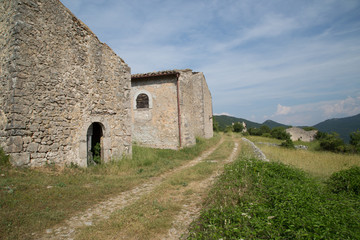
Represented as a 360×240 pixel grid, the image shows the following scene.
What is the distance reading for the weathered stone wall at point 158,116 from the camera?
1343cm

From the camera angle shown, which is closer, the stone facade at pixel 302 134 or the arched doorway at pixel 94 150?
the arched doorway at pixel 94 150

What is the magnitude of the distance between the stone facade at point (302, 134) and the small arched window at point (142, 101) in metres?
28.5

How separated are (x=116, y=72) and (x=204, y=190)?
22.3 feet

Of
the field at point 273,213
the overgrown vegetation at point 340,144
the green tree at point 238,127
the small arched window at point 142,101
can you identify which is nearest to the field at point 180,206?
the field at point 273,213

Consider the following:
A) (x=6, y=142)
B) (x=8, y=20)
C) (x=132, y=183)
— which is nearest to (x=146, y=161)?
(x=132, y=183)

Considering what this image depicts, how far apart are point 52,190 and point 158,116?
892cm

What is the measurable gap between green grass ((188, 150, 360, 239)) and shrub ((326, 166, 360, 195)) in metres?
0.40

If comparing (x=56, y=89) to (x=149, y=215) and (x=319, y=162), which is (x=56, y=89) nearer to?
(x=149, y=215)

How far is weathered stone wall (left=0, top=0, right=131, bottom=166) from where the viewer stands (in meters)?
5.97

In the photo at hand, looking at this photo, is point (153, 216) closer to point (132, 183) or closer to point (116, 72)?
point (132, 183)

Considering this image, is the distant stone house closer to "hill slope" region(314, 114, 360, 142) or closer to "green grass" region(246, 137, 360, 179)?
"green grass" region(246, 137, 360, 179)

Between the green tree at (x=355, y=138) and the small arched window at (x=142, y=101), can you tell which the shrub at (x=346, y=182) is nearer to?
the small arched window at (x=142, y=101)

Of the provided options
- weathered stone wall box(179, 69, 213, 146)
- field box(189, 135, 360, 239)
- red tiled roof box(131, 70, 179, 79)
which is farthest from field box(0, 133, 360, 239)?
red tiled roof box(131, 70, 179, 79)

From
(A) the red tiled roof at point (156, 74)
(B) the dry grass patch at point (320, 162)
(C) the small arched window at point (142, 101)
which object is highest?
(A) the red tiled roof at point (156, 74)
